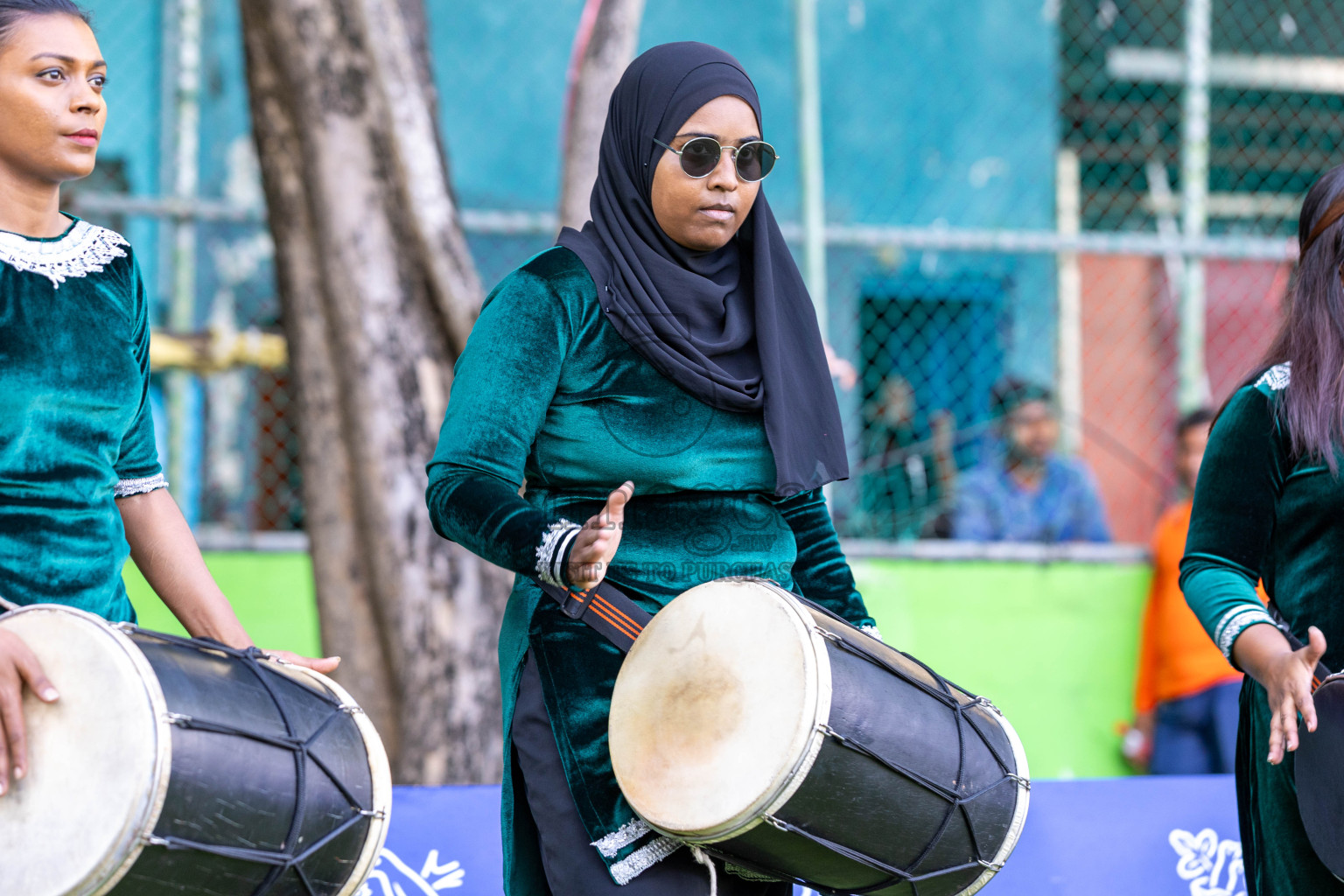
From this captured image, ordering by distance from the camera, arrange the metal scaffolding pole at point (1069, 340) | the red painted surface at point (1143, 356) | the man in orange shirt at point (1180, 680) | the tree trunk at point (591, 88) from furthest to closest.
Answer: the red painted surface at point (1143, 356)
the metal scaffolding pole at point (1069, 340)
the man in orange shirt at point (1180, 680)
the tree trunk at point (591, 88)

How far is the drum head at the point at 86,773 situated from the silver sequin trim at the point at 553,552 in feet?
1.74

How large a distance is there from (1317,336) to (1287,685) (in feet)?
2.14

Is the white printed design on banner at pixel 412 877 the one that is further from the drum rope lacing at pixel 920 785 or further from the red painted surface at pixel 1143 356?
the red painted surface at pixel 1143 356

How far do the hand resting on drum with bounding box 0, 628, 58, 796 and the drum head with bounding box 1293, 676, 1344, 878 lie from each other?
70.3 inches

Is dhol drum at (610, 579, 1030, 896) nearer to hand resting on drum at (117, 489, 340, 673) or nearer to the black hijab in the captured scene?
the black hijab

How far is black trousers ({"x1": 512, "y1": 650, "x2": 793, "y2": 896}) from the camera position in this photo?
218cm

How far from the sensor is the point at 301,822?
2.04 meters

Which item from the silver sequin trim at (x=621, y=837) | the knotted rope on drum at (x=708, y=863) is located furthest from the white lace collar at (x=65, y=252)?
the knotted rope on drum at (x=708, y=863)

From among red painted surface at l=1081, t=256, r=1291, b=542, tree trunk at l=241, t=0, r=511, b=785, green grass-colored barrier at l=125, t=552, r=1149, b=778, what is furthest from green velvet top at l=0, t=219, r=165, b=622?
red painted surface at l=1081, t=256, r=1291, b=542

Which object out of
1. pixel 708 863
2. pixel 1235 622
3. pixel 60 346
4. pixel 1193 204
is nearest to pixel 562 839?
pixel 708 863

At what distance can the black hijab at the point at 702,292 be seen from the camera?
233cm

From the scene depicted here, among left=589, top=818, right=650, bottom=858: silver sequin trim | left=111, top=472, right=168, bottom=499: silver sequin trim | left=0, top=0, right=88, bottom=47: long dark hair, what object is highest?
left=0, top=0, right=88, bottom=47: long dark hair

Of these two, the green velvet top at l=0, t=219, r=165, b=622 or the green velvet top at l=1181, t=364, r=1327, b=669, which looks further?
the green velvet top at l=1181, t=364, r=1327, b=669

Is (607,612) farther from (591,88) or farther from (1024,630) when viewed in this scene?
(1024,630)
